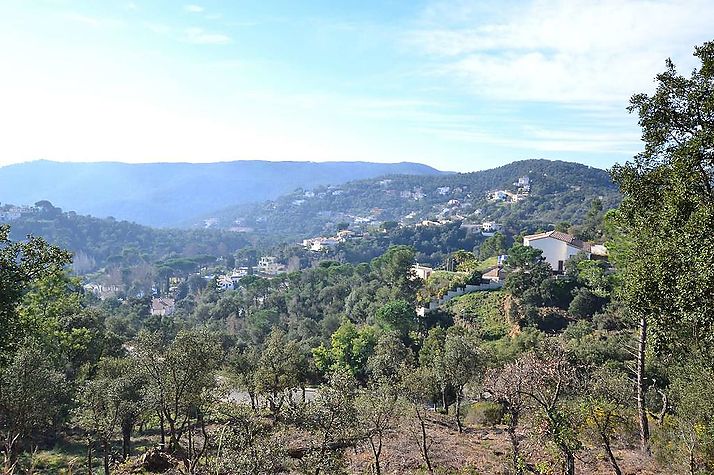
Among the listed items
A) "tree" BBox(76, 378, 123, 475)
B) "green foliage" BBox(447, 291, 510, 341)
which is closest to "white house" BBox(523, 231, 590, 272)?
"green foliage" BBox(447, 291, 510, 341)

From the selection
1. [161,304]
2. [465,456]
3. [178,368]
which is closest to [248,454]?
[178,368]

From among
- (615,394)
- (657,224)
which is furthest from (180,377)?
(657,224)

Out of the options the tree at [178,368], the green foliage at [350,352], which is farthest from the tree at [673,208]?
the green foliage at [350,352]

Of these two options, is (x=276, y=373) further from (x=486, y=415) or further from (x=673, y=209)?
(x=673, y=209)

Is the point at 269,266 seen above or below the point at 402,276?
below

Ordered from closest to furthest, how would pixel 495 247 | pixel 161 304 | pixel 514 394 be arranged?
1. pixel 514 394
2. pixel 495 247
3. pixel 161 304
